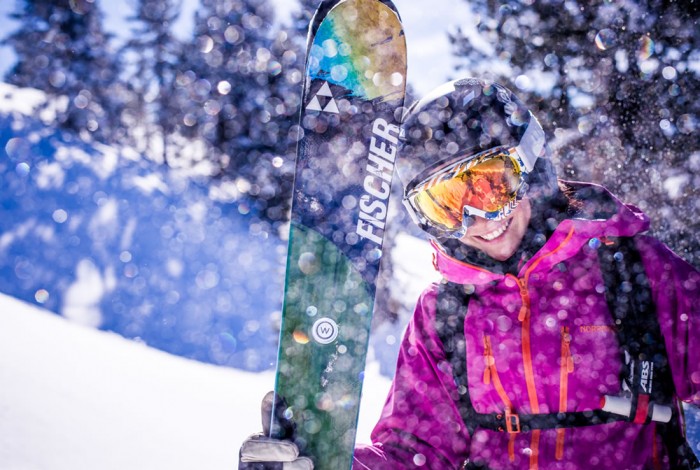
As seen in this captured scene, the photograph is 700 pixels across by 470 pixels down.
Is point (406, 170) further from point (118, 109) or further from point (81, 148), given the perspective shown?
point (118, 109)

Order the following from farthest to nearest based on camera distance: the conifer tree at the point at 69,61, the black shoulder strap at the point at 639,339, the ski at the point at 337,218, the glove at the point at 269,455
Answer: the conifer tree at the point at 69,61, the ski at the point at 337,218, the glove at the point at 269,455, the black shoulder strap at the point at 639,339

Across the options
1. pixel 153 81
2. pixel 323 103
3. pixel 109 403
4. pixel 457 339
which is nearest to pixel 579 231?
pixel 457 339

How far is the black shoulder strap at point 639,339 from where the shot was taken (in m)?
1.63

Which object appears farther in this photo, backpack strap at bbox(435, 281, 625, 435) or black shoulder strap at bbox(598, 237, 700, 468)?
backpack strap at bbox(435, 281, 625, 435)

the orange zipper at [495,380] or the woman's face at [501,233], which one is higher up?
the woman's face at [501,233]

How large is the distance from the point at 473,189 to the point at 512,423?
0.91m

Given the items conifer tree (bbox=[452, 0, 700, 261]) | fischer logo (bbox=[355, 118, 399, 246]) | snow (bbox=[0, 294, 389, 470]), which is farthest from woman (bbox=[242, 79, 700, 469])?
conifer tree (bbox=[452, 0, 700, 261])

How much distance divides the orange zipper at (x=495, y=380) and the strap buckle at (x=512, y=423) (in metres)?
0.02

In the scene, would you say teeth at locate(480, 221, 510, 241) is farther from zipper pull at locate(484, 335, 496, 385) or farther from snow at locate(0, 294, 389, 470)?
snow at locate(0, 294, 389, 470)

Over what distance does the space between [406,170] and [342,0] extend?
91 centimetres

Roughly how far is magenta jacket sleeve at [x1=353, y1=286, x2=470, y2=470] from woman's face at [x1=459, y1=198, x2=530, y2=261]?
10.7 inches

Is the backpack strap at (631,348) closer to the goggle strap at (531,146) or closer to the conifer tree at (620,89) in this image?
the goggle strap at (531,146)

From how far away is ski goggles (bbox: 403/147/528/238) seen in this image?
1868 millimetres

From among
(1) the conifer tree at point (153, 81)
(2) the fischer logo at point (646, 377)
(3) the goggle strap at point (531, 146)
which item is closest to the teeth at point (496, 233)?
(3) the goggle strap at point (531, 146)
